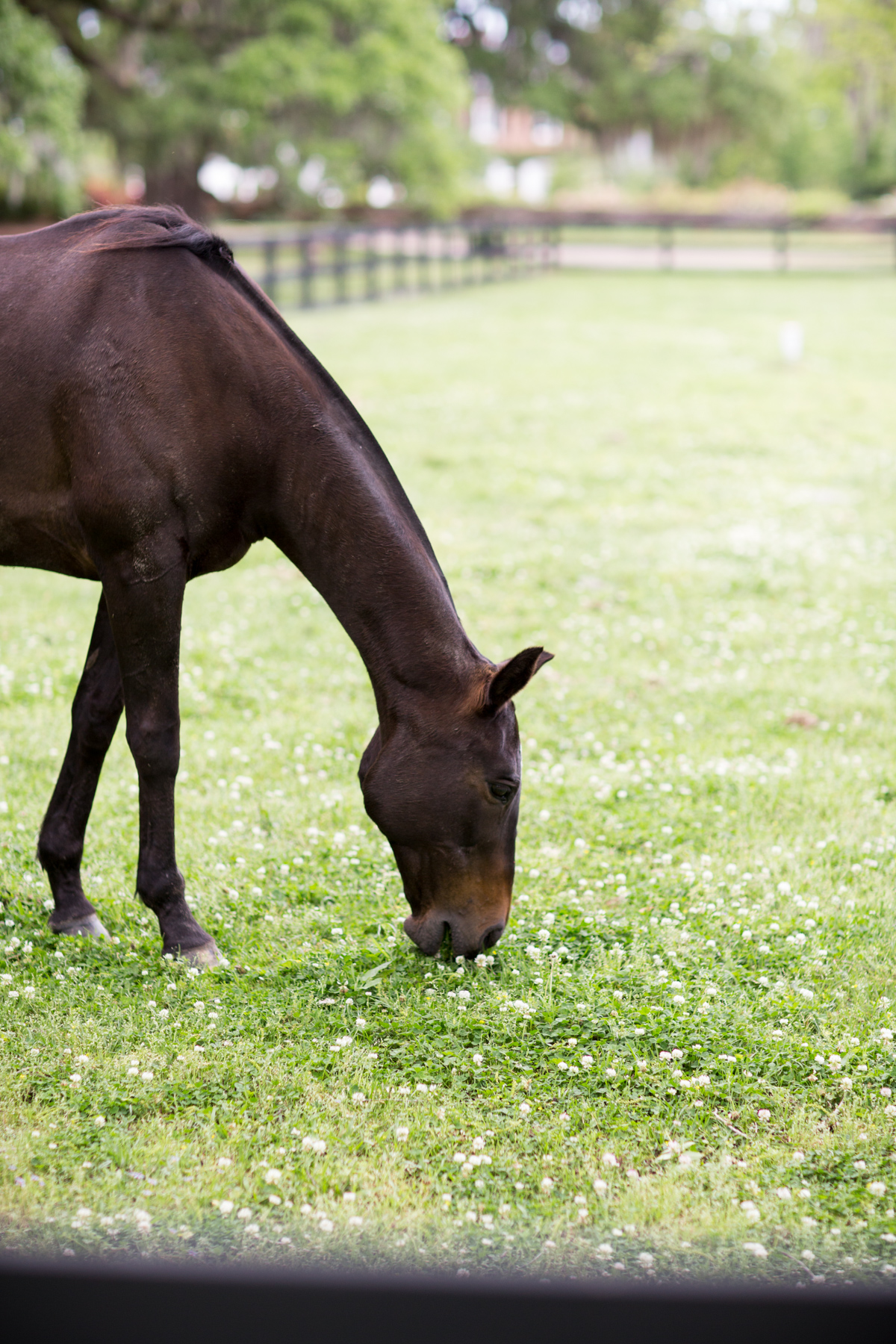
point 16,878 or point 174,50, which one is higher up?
point 174,50

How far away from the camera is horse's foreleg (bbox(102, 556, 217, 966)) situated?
3916mm

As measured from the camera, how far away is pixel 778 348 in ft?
75.2

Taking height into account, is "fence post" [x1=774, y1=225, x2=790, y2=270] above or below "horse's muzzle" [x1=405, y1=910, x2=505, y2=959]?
above

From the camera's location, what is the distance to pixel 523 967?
443cm

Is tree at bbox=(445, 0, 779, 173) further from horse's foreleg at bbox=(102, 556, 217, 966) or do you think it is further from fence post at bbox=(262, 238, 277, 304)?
horse's foreleg at bbox=(102, 556, 217, 966)

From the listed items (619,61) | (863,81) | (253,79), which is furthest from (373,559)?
(863,81)

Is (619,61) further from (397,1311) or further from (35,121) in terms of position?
(397,1311)

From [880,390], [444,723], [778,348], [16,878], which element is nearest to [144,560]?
→ [444,723]

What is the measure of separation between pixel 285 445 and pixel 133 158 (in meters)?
32.0

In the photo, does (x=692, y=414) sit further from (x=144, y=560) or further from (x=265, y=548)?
(x=144, y=560)

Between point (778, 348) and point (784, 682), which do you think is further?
point (778, 348)

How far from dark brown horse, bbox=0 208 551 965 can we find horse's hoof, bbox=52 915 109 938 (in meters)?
0.90

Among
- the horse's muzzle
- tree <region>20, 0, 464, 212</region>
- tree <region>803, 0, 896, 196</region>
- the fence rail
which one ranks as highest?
tree <region>803, 0, 896, 196</region>

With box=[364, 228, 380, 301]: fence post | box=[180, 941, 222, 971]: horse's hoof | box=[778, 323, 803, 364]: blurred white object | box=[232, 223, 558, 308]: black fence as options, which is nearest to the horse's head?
box=[180, 941, 222, 971]: horse's hoof
